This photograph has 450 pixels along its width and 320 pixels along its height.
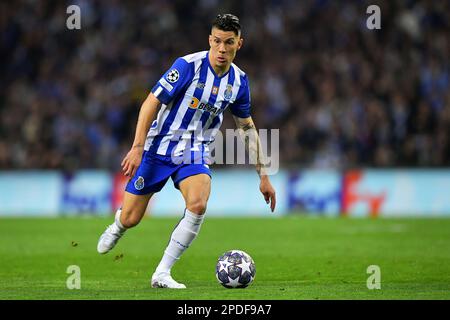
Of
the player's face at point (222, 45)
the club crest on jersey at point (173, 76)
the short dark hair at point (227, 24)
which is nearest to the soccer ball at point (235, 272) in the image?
the club crest on jersey at point (173, 76)

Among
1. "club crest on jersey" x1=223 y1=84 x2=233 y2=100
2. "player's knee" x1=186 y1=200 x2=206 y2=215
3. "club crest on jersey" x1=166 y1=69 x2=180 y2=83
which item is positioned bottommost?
"player's knee" x1=186 y1=200 x2=206 y2=215

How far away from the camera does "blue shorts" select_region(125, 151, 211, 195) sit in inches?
357

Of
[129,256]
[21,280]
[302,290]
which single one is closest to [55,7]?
[129,256]

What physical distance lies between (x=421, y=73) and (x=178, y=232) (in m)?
14.5

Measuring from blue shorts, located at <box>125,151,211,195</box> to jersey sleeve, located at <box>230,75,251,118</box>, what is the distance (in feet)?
2.43

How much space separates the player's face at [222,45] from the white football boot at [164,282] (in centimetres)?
209

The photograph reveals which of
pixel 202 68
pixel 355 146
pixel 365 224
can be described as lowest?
pixel 365 224

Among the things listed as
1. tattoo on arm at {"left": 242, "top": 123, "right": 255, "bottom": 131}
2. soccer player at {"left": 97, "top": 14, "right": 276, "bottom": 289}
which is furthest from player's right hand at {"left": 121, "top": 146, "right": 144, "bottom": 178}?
tattoo on arm at {"left": 242, "top": 123, "right": 255, "bottom": 131}

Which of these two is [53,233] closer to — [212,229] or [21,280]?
[212,229]

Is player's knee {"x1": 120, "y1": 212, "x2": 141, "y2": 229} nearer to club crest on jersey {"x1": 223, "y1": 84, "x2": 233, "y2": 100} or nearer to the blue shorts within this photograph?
the blue shorts

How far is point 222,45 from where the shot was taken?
887 cm

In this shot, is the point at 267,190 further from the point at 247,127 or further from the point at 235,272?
the point at 235,272
